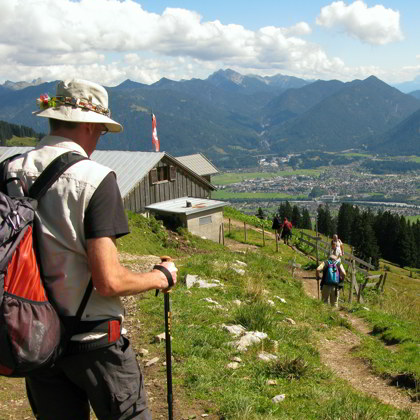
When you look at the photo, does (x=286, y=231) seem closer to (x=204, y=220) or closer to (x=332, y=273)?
(x=204, y=220)

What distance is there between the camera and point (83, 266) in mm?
2619

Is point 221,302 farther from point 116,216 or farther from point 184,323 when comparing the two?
point 116,216

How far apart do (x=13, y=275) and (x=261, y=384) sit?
468cm

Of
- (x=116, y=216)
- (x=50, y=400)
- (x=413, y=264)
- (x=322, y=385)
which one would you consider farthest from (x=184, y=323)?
(x=413, y=264)

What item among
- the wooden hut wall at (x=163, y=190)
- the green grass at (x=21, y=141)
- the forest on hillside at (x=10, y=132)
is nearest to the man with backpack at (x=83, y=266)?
the wooden hut wall at (x=163, y=190)

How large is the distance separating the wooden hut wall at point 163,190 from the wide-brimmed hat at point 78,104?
1034 inches

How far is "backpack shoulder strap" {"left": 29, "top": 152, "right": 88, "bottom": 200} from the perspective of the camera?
257cm

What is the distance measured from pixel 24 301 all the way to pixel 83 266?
1.20ft

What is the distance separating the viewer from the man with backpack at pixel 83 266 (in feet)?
8.33

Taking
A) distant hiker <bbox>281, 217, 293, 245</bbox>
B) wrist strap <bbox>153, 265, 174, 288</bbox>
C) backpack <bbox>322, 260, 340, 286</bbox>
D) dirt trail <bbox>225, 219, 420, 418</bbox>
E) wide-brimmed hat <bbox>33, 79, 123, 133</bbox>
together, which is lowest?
distant hiker <bbox>281, 217, 293, 245</bbox>

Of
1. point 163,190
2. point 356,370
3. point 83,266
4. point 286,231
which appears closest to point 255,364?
point 356,370

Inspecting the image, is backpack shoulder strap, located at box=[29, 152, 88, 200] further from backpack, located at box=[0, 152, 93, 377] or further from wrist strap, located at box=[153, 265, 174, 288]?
wrist strap, located at box=[153, 265, 174, 288]

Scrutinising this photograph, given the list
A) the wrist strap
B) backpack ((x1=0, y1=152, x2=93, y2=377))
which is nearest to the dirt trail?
the wrist strap

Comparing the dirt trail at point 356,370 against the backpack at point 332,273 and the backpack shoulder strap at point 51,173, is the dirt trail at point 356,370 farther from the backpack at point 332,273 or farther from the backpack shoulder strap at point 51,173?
the backpack shoulder strap at point 51,173
